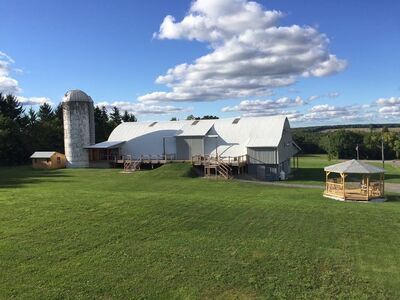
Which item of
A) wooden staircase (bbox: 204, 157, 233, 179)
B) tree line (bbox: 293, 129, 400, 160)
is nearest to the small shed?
wooden staircase (bbox: 204, 157, 233, 179)

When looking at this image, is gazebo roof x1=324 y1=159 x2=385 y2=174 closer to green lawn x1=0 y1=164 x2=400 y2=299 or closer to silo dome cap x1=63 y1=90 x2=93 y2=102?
green lawn x1=0 y1=164 x2=400 y2=299

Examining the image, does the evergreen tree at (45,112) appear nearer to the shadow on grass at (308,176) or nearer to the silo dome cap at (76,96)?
the silo dome cap at (76,96)

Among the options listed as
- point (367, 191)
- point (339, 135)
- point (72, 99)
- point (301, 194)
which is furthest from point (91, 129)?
point (339, 135)

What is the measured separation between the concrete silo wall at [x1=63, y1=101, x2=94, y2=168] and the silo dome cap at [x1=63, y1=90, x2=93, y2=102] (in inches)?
14.5

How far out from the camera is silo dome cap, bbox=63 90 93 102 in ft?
161

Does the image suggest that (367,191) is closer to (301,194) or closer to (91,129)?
(301,194)

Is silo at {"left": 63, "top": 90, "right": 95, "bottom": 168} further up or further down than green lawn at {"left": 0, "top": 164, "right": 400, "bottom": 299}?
further up

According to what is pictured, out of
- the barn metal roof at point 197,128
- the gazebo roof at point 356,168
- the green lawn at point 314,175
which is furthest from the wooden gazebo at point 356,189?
the barn metal roof at point 197,128

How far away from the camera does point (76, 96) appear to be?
49.1 m

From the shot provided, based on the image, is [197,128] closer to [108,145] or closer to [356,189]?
[108,145]

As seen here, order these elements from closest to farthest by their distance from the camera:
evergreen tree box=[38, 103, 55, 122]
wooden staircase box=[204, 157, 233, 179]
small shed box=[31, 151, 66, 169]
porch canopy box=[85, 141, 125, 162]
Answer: wooden staircase box=[204, 157, 233, 179]
small shed box=[31, 151, 66, 169]
porch canopy box=[85, 141, 125, 162]
evergreen tree box=[38, 103, 55, 122]

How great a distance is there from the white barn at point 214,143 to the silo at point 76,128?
1.30 m

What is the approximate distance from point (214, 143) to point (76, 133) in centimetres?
1686

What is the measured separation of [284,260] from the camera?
1290 cm
